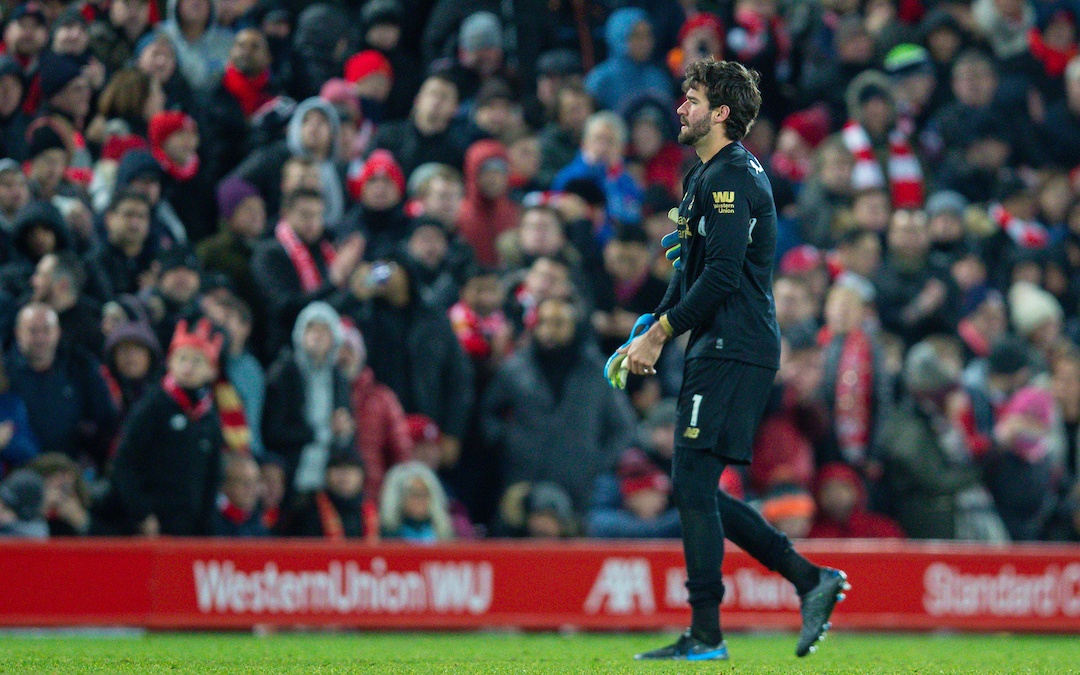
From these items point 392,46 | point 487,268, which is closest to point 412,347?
point 487,268

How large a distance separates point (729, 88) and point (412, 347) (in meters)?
5.09

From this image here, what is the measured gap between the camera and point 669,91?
15008 millimetres

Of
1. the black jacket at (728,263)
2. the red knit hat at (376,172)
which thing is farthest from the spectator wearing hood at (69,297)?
the black jacket at (728,263)

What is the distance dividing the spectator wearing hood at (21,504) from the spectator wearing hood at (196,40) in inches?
165

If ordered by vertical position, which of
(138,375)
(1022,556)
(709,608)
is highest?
(138,375)

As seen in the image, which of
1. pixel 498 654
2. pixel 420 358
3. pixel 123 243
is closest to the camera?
pixel 498 654

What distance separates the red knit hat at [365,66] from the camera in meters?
13.8

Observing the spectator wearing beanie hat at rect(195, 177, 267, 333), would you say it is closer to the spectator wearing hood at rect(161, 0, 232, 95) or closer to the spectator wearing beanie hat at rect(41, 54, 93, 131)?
the spectator wearing beanie hat at rect(41, 54, 93, 131)

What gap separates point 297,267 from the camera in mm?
11242

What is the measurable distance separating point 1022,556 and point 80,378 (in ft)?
19.9

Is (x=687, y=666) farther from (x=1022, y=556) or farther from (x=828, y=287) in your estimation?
(x=828, y=287)

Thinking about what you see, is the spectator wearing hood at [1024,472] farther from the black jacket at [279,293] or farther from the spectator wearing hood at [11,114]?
the spectator wearing hood at [11,114]

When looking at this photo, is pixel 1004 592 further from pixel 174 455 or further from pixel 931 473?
pixel 174 455

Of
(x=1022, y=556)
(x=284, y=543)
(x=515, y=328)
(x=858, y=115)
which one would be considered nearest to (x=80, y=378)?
(x=284, y=543)
